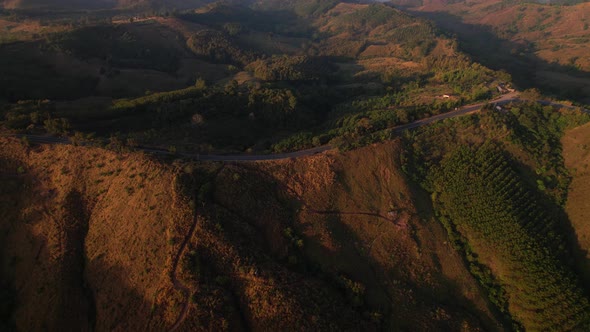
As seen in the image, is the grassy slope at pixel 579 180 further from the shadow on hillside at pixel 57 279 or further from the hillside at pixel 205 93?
the shadow on hillside at pixel 57 279

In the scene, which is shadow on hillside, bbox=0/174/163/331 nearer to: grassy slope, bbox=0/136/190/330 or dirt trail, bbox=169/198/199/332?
grassy slope, bbox=0/136/190/330

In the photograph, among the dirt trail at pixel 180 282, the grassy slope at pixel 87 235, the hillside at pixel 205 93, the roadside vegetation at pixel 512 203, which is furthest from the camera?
the hillside at pixel 205 93

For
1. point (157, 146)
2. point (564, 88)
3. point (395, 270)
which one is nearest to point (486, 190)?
point (395, 270)

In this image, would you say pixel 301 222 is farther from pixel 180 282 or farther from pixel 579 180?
pixel 579 180

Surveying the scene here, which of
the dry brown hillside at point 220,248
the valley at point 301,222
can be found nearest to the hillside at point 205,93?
the valley at point 301,222

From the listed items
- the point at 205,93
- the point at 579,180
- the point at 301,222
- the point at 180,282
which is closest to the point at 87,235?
the point at 180,282

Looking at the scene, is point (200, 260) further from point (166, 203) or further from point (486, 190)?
point (486, 190)
